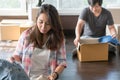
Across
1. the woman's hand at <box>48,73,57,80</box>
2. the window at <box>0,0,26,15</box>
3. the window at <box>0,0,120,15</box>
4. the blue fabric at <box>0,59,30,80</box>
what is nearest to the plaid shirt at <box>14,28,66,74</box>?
the woman's hand at <box>48,73,57,80</box>

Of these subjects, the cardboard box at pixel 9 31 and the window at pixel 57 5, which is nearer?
the cardboard box at pixel 9 31

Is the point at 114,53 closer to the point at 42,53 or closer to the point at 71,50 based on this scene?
the point at 71,50

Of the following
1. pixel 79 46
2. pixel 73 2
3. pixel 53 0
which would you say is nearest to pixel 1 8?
pixel 53 0

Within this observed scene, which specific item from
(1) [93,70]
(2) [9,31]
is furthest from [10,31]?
(1) [93,70]

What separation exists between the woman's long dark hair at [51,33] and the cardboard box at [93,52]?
161cm

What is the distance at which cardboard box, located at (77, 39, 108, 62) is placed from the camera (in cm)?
357

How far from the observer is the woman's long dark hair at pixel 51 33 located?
188 cm

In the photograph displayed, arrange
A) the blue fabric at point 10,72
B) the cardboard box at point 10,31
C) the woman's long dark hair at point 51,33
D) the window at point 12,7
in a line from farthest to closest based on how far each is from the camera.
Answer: the window at point 12,7, the cardboard box at point 10,31, the woman's long dark hair at point 51,33, the blue fabric at point 10,72

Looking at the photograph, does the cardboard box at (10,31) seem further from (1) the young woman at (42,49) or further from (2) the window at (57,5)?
(1) the young woman at (42,49)

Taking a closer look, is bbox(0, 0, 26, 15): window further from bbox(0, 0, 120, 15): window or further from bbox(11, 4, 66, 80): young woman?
bbox(11, 4, 66, 80): young woman

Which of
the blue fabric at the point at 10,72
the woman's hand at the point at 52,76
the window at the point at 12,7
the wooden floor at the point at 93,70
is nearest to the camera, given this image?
the blue fabric at the point at 10,72

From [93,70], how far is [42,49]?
60.2 inches

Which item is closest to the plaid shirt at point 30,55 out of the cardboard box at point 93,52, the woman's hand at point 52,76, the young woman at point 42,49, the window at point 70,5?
the young woman at point 42,49

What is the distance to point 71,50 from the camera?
13.8 feet
